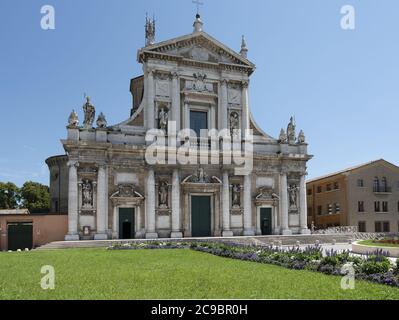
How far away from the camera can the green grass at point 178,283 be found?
448 inches

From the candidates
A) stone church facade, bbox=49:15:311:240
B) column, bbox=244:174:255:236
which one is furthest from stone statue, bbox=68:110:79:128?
column, bbox=244:174:255:236

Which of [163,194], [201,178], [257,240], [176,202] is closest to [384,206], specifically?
[257,240]

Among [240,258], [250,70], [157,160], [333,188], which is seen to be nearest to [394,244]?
[240,258]

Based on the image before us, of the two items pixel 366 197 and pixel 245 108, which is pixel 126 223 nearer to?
pixel 245 108

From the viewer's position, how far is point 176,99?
129 feet

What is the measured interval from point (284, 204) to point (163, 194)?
12237mm

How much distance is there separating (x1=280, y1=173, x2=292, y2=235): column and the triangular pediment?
11.7m

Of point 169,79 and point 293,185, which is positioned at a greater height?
point 169,79

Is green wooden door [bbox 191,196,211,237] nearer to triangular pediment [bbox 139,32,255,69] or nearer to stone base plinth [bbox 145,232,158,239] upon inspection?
stone base plinth [bbox 145,232,158,239]

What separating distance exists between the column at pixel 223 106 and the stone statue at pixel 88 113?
11.8 m

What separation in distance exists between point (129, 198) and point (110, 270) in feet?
68.0

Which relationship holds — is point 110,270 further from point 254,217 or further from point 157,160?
point 254,217

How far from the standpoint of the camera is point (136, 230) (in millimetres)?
37219

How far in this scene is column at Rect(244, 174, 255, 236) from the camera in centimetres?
4034
